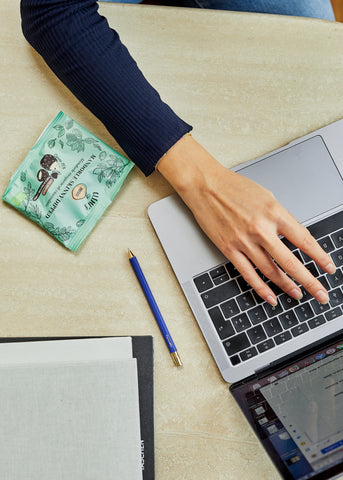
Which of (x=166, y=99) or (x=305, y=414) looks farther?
(x=166, y=99)

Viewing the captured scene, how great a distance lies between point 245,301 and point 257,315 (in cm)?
3

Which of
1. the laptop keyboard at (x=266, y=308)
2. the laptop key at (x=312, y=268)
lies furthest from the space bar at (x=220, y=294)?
the laptop key at (x=312, y=268)

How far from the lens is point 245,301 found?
627 mm

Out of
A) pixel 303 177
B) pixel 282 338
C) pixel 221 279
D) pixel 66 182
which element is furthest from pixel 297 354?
pixel 66 182

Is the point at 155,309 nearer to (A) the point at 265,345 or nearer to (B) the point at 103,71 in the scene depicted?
(A) the point at 265,345

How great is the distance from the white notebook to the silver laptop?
153mm

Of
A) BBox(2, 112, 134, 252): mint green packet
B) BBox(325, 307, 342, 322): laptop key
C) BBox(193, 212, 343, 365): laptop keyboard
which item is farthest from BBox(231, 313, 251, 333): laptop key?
BBox(2, 112, 134, 252): mint green packet

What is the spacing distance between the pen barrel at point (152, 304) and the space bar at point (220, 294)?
7 cm

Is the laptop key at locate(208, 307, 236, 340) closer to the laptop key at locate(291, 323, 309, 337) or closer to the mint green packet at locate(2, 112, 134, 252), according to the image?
the laptop key at locate(291, 323, 309, 337)

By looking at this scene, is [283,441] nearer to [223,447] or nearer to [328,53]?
[223,447]

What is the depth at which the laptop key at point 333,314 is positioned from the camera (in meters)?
0.62

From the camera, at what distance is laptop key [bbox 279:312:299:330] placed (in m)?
0.62

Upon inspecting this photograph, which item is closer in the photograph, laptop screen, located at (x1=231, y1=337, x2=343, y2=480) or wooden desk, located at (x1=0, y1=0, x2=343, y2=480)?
laptop screen, located at (x1=231, y1=337, x2=343, y2=480)

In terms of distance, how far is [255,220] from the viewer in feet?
2.05
